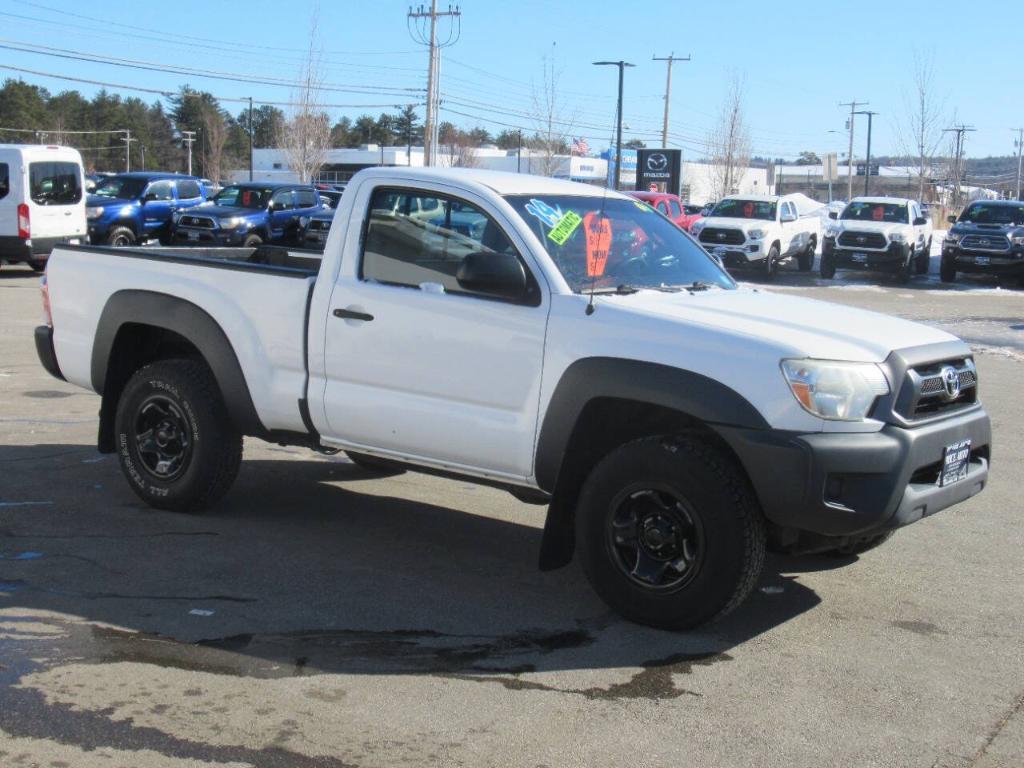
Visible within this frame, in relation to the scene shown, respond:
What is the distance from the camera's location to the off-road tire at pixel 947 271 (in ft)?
91.6

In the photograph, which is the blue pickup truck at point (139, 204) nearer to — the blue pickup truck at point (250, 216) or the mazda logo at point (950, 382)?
the blue pickup truck at point (250, 216)

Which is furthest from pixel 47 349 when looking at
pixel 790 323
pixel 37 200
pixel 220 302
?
pixel 37 200

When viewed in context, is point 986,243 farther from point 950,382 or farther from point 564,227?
point 564,227

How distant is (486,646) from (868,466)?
1.69 metres

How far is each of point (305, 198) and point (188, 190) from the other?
268 cm

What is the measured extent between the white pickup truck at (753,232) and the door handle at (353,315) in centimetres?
2131

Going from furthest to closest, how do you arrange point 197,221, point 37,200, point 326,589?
point 197,221 < point 37,200 < point 326,589

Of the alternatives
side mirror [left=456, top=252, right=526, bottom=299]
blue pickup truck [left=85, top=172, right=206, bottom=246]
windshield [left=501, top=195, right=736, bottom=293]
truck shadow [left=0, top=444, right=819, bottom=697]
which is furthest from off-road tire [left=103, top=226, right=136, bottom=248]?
side mirror [left=456, top=252, right=526, bottom=299]

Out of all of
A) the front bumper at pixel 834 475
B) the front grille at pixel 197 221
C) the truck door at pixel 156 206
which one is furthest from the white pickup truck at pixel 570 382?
the truck door at pixel 156 206

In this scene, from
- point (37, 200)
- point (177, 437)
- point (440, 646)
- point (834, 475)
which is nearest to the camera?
point (834, 475)

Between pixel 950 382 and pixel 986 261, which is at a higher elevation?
pixel 986 261

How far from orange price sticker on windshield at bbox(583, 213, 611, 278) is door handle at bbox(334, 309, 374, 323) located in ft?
3.62

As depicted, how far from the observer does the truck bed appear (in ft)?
19.9

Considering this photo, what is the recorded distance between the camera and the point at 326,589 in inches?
217
